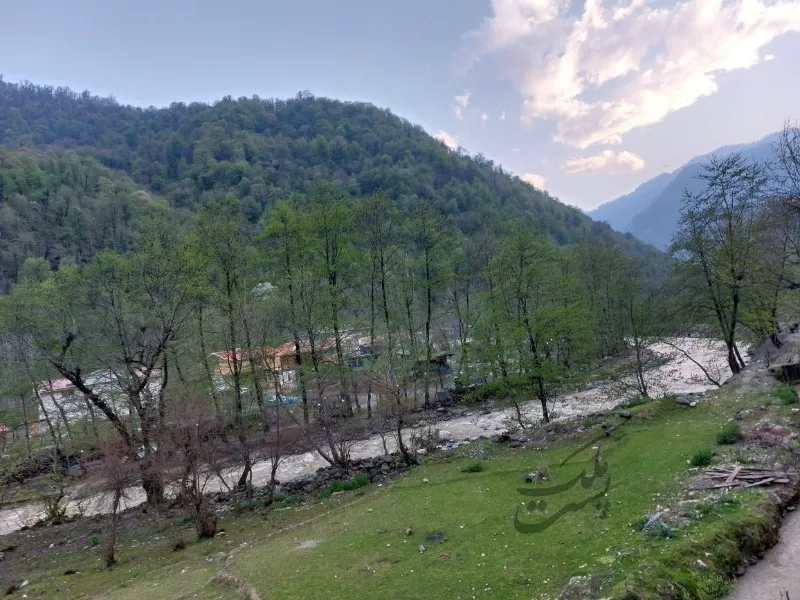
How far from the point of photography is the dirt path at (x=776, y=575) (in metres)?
8.54

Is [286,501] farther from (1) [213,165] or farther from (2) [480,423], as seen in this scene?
(1) [213,165]

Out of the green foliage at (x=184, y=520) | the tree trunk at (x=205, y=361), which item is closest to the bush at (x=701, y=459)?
the green foliage at (x=184, y=520)

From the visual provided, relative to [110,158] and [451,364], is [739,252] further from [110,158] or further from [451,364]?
[110,158]

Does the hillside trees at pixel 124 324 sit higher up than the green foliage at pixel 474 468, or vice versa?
the hillside trees at pixel 124 324

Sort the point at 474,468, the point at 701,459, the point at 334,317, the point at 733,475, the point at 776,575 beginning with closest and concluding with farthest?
the point at 776,575 → the point at 733,475 → the point at 701,459 → the point at 474,468 → the point at 334,317

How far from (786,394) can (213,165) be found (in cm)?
9478

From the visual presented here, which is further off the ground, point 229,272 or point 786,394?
point 229,272

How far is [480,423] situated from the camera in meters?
31.2

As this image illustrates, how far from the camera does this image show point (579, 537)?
10195 mm

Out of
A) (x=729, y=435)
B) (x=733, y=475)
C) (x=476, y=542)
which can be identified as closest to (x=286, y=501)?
(x=476, y=542)

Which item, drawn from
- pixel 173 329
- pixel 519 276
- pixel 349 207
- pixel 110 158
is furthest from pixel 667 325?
pixel 110 158

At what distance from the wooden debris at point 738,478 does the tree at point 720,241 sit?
12256mm

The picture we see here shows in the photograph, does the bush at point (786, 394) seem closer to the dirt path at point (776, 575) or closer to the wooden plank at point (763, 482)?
the wooden plank at point (763, 482)

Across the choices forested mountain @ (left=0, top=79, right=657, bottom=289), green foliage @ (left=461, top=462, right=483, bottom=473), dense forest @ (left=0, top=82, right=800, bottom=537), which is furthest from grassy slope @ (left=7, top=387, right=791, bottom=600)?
forested mountain @ (left=0, top=79, right=657, bottom=289)
